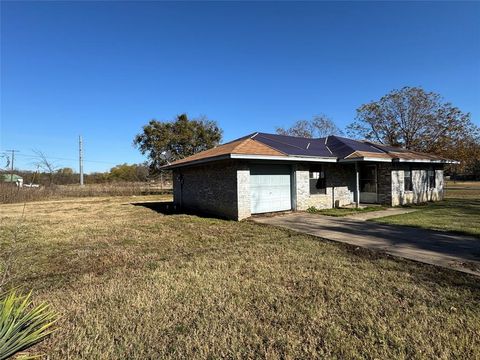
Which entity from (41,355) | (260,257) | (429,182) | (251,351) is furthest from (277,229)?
(429,182)

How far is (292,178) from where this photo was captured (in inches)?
499

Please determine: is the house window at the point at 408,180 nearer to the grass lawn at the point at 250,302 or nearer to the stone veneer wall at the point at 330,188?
the stone veneer wall at the point at 330,188

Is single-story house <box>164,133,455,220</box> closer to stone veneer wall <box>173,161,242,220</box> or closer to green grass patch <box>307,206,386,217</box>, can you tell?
stone veneer wall <box>173,161,242,220</box>

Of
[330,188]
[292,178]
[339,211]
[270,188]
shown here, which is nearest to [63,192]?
[270,188]

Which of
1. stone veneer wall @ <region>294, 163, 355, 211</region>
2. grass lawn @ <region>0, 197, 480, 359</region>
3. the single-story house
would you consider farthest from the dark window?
grass lawn @ <region>0, 197, 480, 359</region>

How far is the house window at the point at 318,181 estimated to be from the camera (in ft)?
43.9

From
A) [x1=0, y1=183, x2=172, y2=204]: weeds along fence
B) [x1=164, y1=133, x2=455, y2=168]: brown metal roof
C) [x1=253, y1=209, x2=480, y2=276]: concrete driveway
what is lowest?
[x1=253, y1=209, x2=480, y2=276]: concrete driveway

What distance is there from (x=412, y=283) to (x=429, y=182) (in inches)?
623

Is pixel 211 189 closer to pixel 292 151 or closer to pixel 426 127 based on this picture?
pixel 292 151

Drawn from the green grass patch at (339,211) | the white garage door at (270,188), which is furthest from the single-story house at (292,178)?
the green grass patch at (339,211)

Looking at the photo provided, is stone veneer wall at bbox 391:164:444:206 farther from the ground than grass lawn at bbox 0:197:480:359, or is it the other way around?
stone veneer wall at bbox 391:164:444:206

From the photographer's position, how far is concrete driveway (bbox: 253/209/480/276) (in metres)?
5.42

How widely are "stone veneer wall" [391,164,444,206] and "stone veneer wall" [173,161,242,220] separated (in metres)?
8.72

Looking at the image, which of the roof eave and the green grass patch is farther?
the green grass patch
